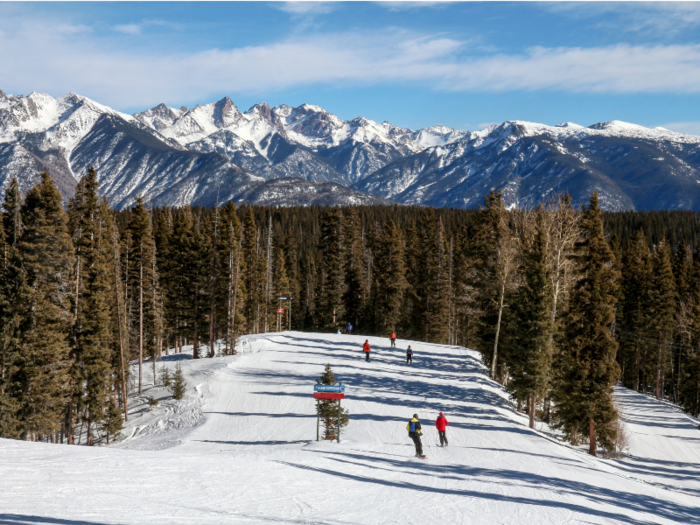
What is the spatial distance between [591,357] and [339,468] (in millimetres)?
19231

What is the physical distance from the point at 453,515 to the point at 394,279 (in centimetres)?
5717

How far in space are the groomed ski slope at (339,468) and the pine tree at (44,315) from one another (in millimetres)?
5653

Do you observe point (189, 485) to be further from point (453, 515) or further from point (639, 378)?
point (639, 378)

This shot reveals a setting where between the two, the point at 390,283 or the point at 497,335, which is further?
the point at 390,283

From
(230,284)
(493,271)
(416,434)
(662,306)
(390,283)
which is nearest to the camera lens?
(416,434)

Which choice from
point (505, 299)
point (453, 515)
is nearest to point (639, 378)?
point (505, 299)

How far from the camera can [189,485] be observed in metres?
14.6

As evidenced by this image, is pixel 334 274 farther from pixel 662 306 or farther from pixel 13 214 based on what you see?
pixel 13 214

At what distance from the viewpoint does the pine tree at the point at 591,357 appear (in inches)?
1156

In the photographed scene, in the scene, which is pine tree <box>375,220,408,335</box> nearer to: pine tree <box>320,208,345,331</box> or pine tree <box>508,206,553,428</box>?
pine tree <box>320,208,345,331</box>

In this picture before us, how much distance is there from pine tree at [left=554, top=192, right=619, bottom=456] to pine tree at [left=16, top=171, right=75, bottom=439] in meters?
32.2

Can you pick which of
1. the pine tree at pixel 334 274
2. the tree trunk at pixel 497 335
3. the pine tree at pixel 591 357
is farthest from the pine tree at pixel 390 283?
the pine tree at pixel 591 357

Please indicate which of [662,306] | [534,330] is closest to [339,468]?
[534,330]

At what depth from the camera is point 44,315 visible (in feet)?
→ 108
